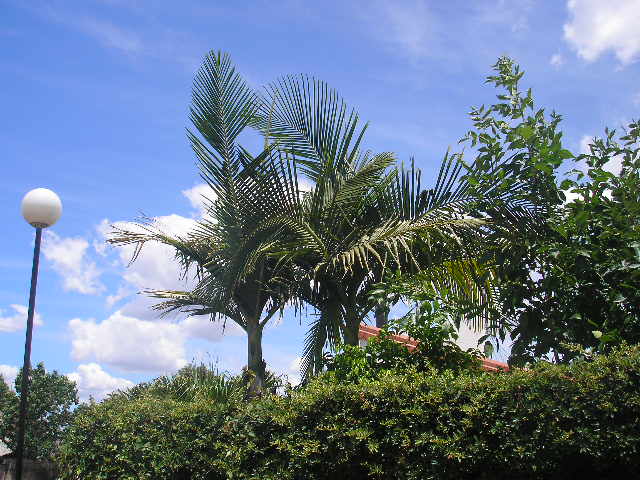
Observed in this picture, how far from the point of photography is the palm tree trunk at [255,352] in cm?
958

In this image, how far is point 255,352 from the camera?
31.8ft

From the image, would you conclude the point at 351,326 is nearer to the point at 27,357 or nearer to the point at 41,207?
the point at 27,357

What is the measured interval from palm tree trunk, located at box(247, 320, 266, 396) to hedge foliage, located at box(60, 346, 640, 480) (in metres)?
1.99

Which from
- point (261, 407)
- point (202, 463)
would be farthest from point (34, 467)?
point (261, 407)

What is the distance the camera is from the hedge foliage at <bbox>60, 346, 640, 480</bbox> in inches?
179

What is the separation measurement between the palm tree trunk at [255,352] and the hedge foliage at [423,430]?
6.53ft

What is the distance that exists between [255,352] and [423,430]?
15.5ft

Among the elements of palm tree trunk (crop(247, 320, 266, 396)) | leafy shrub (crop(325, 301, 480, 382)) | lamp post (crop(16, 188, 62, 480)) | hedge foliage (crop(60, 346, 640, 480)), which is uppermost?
lamp post (crop(16, 188, 62, 480))

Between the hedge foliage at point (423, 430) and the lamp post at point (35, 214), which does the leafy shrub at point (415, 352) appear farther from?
the lamp post at point (35, 214)

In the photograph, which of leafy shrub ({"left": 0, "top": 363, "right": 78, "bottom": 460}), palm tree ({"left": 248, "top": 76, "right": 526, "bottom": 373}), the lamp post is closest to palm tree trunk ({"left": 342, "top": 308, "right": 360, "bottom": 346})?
palm tree ({"left": 248, "top": 76, "right": 526, "bottom": 373})

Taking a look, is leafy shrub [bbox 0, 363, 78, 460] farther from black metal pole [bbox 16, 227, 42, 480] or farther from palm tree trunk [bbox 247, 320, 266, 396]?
palm tree trunk [bbox 247, 320, 266, 396]

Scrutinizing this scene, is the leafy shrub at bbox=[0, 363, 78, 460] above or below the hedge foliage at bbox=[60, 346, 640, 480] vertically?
above

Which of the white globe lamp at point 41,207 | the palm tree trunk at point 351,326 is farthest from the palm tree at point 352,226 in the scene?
the white globe lamp at point 41,207

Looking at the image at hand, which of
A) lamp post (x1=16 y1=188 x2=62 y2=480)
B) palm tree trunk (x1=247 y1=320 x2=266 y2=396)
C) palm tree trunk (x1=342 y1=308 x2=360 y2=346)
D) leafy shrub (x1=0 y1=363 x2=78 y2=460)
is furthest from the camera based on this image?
leafy shrub (x1=0 y1=363 x2=78 y2=460)
